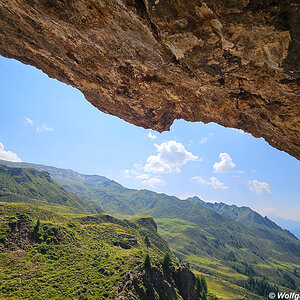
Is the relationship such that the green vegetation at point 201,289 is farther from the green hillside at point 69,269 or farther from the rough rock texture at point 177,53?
the rough rock texture at point 177,53

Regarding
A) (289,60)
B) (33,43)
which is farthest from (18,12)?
(289,60)

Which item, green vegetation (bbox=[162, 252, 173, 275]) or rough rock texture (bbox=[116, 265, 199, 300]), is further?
green vegetation (bbox=[162, 252, 173, 275])

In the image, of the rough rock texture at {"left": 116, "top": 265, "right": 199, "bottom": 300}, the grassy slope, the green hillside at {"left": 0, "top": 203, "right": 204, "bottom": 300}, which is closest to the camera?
the grassy slope

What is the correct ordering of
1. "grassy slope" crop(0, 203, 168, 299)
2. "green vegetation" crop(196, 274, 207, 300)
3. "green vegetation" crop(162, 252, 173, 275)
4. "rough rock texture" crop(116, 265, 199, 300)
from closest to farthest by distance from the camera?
1. "grassy slope" crop(0, 203, 168, 299)
2. "rough rock texture" crop(116, 265, 199, 300)
3. "green vegetation" crop(162, 252, 173, 275)
4. "green vegetation" crop(196, 274, 207, 300)

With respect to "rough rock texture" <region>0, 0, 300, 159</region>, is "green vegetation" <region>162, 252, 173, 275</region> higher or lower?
lower

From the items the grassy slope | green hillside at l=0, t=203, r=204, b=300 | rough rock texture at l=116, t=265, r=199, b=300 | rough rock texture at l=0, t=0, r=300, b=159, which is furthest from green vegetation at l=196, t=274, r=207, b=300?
A: rough rock texture at l=0, t=0, r=300, b=159

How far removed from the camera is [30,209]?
86.9 metres

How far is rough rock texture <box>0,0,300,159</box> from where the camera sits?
805 centimetres

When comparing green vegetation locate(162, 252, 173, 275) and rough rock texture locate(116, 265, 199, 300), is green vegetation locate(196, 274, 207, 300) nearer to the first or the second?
rough rock texture locate(116, 265, 199, 300)

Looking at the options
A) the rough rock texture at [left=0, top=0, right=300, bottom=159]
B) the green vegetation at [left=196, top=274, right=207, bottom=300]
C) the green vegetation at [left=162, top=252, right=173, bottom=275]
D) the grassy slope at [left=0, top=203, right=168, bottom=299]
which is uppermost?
the rough rock texture at [left=0, top=0, right=300, bottom=159]

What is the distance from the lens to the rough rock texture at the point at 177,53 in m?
8.05

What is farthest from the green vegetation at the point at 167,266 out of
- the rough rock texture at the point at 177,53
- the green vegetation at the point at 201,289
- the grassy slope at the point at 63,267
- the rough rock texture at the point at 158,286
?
the rough rock texture at the point at 177,53

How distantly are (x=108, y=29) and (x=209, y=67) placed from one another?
6.83 metres

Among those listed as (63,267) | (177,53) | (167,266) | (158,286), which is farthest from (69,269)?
(177,53)
